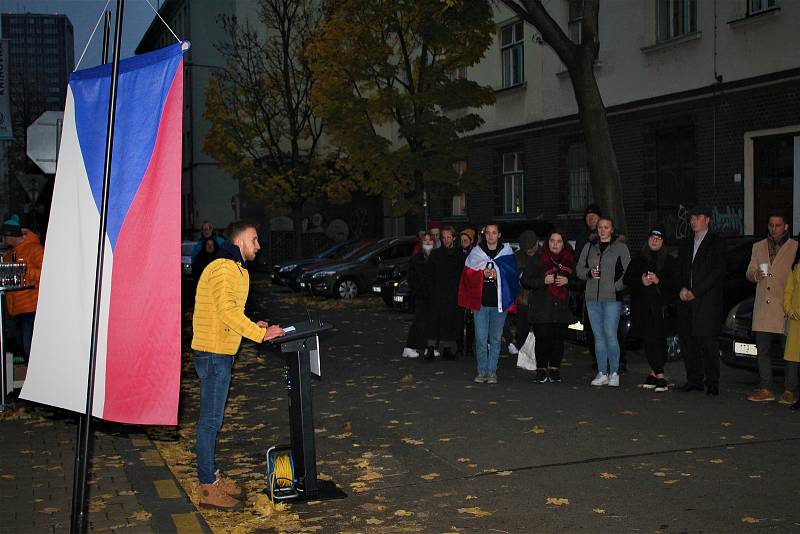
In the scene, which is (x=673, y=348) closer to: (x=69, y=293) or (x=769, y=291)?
(x=769, y=291)

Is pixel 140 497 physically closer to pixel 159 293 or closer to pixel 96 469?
pixel 96 469

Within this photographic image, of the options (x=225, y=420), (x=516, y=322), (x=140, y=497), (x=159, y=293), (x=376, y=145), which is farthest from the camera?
(x=376, y=145)

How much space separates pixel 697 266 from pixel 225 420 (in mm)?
5220

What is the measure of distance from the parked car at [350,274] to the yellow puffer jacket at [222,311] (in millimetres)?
17932

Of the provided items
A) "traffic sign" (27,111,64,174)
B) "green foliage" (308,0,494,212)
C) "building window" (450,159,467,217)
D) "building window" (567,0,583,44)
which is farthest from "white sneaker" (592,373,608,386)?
"building window" (450,159,467,217)

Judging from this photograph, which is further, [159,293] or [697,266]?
[697,266]

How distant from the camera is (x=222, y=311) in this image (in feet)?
20.4

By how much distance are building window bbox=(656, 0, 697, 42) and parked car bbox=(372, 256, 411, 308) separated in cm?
812

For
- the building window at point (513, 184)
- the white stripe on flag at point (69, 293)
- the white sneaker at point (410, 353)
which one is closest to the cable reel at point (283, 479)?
the white stripe on flag at point (69, 293)

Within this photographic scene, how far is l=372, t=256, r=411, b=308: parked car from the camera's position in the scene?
21141mm

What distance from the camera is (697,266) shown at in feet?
34.4

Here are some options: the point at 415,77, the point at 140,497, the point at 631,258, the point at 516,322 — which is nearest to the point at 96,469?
the point at 140,497

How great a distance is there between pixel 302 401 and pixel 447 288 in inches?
269

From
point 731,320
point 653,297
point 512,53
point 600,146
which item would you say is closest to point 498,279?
point 653,297
